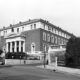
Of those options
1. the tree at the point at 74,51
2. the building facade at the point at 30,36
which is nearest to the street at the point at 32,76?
the tree at the point at 74,51

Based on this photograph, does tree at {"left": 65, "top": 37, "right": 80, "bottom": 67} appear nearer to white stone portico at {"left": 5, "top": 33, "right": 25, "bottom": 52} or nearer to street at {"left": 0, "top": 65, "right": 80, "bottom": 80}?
street at {"left": 0, "top": 65, "right": 80, "bottom": 80}

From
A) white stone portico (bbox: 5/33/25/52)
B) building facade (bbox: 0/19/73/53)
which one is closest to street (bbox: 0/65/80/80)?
building facade (bbox: 0/19/73/53)

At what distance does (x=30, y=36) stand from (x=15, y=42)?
593 cm

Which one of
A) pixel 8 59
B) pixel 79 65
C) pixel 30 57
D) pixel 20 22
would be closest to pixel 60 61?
pixel 79 65

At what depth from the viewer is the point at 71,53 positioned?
34406 mm

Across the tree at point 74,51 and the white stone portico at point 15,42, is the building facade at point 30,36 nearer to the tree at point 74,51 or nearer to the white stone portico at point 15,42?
A: the white stone portico at point 15,42

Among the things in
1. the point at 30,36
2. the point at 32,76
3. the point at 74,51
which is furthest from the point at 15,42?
the point at 32,76

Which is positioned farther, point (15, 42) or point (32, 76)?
point (15, 42)

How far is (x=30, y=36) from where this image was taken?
7044cm

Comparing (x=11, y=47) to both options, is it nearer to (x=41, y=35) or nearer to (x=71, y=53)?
(x=41, y=35)

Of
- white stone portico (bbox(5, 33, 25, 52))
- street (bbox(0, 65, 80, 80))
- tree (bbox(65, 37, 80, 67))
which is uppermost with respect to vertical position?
white stone portico (bbox(5, 33, 25, 52))

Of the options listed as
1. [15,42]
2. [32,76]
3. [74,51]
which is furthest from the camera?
[15,42]

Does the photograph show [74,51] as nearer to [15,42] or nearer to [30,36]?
[30,36]

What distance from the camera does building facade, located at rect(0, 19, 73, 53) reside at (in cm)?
6806
